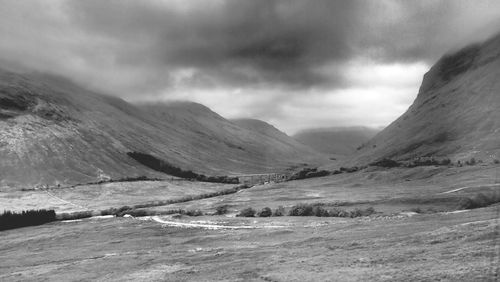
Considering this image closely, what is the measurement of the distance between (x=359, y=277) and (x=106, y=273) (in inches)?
1436

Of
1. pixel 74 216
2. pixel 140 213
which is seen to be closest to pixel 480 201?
pixel 140 213

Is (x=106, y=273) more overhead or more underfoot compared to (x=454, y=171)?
more underfoot

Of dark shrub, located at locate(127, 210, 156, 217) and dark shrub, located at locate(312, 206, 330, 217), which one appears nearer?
dark shrub, located at locate(312, 206, 330, 217)

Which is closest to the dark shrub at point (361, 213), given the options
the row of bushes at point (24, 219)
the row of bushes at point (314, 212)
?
the row of bushes at point (314, 212)

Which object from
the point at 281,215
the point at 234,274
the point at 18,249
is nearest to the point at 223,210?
the point at 281,215

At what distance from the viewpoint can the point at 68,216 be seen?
178 meters

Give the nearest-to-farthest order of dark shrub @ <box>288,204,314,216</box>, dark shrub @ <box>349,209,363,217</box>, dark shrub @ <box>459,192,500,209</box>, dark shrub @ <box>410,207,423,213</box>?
dark shrub @ <box>459,192,500,209</box> → dark shrub @ <box>410,207,423,213</box> → dark shrub @ <box>349,209,363,217</box> → dark shrub @ <box>288,204,314,216</box>

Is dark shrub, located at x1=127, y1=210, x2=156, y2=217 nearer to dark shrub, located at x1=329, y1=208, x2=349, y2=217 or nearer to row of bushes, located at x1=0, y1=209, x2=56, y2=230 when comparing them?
row of bushes, located at x1=0, y1=209, x2=56, y2=230

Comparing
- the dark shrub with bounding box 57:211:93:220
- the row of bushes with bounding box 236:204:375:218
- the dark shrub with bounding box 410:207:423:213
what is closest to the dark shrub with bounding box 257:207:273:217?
the row of bushes with bounding box 236:204:375:218

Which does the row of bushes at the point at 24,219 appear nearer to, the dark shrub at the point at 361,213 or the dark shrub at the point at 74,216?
the dark shrub at the point at 74,216

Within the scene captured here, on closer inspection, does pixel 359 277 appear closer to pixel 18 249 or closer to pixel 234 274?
pixel 234 274

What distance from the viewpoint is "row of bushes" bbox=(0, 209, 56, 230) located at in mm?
161475

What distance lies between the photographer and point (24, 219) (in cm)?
16600

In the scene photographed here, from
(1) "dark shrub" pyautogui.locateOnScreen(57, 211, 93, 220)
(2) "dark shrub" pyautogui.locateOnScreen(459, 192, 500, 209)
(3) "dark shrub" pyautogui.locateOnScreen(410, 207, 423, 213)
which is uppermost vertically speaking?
(2) "dark shrub" pyautogui.locateOnScreen(459, 192, 500, 209)
